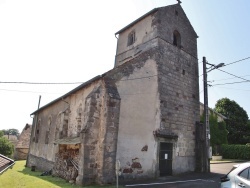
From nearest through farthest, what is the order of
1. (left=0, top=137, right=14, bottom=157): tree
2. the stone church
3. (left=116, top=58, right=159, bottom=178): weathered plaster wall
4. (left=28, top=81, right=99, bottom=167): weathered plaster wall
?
the stone church, (left=116, top=58, right=159, bottom=178): weathered plaster wall, (left=28, top=81, right=99, bottom=167): weathered plaster wall, (left=0, top=137, right=14, bottom=157): tree

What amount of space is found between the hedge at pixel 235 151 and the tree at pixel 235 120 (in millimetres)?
8579

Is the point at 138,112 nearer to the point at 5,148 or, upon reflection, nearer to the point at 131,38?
the point at 131,38

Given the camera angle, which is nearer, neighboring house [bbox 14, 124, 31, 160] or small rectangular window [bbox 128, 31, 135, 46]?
small rectangular window [bbox 128, 31, 135, 46]

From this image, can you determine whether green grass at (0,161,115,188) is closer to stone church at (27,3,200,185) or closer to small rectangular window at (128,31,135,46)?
stone church at (27,3,200,185)

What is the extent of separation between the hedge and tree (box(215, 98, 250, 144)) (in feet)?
28.1

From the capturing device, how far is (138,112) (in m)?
13.4

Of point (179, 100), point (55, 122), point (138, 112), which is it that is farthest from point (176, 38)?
point (55, 122)

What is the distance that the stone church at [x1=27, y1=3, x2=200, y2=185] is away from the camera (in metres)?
11.5

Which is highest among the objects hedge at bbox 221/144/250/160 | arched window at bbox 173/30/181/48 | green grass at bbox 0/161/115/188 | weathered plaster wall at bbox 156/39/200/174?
arched window at bbox 173/30/181/48

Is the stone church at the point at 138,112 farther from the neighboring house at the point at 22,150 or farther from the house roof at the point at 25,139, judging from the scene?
the house roof at the point at 25,139

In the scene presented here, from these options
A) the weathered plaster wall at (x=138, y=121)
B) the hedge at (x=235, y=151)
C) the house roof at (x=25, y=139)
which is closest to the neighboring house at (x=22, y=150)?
the house roof at (x=25, y=139)

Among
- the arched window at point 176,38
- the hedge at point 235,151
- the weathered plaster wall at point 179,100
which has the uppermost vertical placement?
the arched window at point 176,38

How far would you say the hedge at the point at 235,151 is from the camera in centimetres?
2882

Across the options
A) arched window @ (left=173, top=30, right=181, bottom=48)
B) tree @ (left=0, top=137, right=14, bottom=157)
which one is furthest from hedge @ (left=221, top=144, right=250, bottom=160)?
tree @ (left=0, top=137, right=14, bottom=157)
